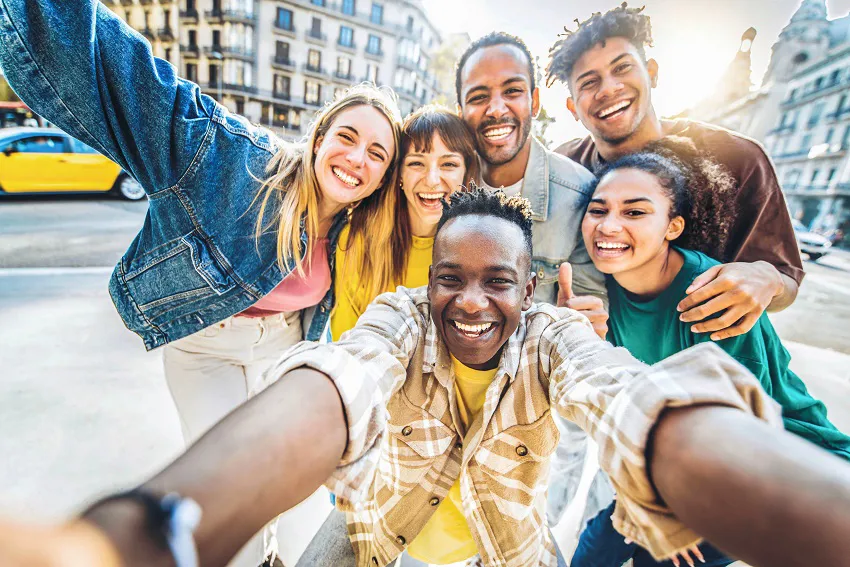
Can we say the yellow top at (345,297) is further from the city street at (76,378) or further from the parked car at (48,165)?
the parked car at (48,165)

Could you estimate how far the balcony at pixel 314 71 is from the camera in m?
29.0

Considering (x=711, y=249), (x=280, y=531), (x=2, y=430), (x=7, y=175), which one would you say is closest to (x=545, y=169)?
(x=711, y=249)

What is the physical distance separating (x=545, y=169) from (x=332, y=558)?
6.95ft

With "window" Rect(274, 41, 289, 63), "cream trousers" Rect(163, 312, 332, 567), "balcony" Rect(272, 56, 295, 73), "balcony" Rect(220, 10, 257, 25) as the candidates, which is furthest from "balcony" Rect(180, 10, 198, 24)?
"cream trousers" Rect(163, 312, 332, 567)

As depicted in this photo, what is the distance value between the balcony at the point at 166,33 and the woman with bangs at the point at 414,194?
3609 cm

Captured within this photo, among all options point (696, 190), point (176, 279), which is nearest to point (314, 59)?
point (176, 279)

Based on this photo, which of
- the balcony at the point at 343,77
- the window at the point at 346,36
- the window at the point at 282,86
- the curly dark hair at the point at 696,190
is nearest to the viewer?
the curly dark hair at the point at 696,190

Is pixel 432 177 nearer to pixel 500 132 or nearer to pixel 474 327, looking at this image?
pixel 500 132

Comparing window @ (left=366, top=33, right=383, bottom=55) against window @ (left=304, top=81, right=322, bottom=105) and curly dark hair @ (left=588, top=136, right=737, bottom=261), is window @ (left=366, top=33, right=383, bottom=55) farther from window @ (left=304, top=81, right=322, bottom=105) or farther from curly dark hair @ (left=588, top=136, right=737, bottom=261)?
curly dark hair @ (left=588, top=136, right=737, bottom=261)

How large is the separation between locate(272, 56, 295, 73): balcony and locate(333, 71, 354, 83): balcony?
132 inches

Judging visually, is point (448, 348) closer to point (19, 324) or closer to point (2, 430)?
point (2, 430)

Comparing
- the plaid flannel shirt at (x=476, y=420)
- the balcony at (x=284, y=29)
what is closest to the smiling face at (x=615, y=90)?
the plaid flannel shirt at (x=476, y=420)

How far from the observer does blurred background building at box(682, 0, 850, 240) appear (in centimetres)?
2466

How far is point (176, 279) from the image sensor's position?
63.2 inches
